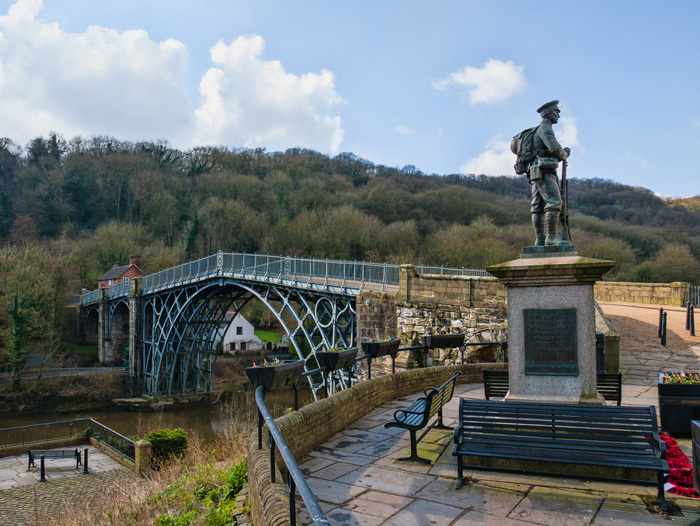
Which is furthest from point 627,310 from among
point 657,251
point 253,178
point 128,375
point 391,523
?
point 253,178

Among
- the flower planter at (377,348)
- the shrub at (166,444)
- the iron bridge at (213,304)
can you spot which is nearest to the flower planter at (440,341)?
the flower planter at (377,348)

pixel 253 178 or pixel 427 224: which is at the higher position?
pixel 253 178

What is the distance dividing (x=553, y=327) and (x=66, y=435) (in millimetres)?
28442

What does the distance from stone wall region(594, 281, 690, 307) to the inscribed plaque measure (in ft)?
78.0

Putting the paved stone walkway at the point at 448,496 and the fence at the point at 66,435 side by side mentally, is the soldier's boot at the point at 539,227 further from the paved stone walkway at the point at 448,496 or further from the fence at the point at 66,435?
the fence at the point at 66,435

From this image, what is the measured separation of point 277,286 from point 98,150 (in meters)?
60.2

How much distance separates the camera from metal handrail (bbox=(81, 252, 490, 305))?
18.9m

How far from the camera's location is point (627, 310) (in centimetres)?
2344

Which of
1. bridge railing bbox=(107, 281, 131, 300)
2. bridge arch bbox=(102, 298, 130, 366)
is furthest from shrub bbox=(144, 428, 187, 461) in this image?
bridge arch bbox=(102, 298, 130, 366)

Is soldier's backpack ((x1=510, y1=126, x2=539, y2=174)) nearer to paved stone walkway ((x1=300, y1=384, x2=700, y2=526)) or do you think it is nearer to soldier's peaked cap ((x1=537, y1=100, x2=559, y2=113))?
soldier's peaked cap ((x1=537, y1=100, x2=559, y2=113))

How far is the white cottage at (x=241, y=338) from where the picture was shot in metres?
48.9

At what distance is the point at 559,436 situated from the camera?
4836 mm

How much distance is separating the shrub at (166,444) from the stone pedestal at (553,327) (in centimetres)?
1742

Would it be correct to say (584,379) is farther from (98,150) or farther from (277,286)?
(98,150)
